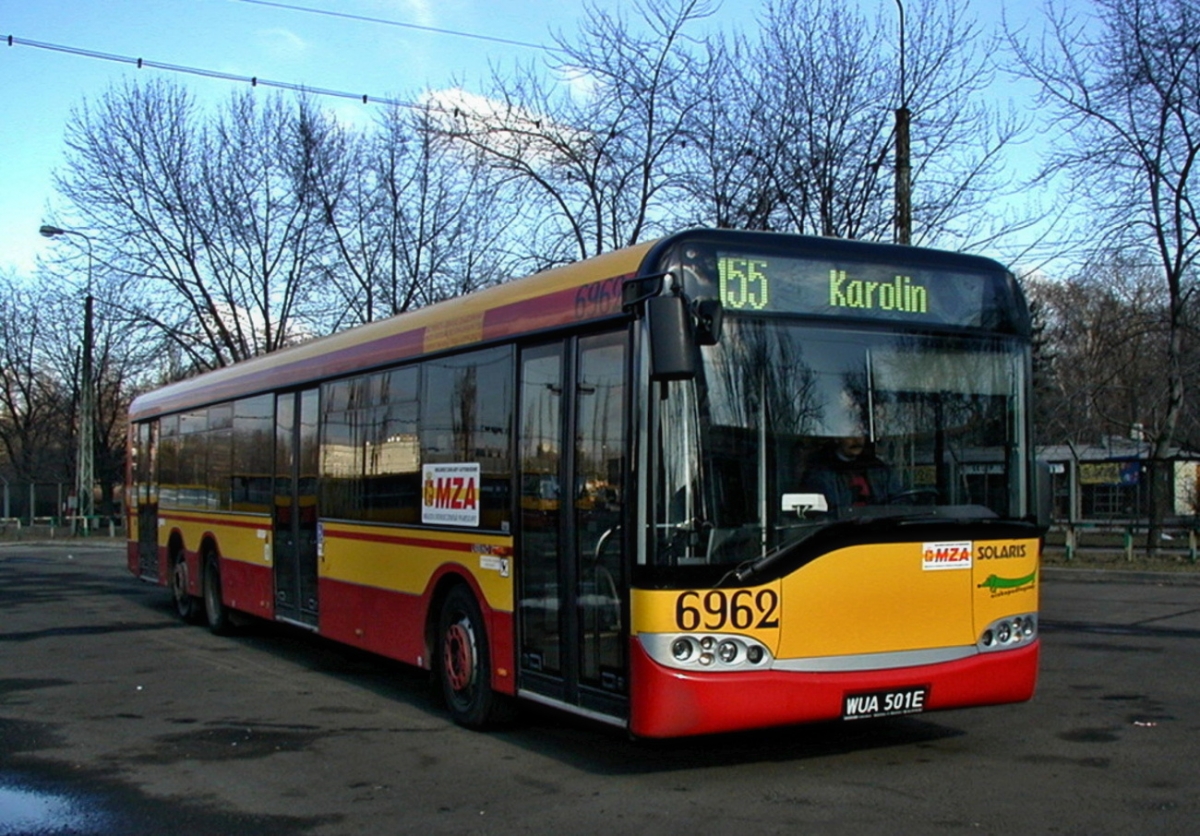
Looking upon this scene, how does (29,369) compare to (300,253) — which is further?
(29,369)

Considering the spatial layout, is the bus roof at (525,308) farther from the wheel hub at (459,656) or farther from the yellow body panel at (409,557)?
the wheel hub at (459,656)

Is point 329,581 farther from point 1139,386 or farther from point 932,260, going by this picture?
point 1139,386

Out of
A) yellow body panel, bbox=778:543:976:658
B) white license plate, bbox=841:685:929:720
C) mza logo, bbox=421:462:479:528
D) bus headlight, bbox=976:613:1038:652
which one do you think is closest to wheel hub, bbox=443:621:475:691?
mza logo, bbox=421:462:479:528

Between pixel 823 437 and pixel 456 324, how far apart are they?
11.7ft

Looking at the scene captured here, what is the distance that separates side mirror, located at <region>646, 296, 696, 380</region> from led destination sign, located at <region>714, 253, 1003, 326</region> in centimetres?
53

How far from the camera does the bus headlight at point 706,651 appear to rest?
22.7 feet

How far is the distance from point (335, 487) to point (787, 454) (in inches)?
232

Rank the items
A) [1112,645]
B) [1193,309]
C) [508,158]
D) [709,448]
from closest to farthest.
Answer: [709,448]
[1112,645]
[508,158]
[1193,309]

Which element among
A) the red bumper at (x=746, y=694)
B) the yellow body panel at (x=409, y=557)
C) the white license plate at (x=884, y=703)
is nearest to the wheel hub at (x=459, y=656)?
the yellow body panel at (x=409, y=557)

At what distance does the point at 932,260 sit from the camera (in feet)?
26.1

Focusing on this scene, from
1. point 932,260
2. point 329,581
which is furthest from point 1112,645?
point 329,581

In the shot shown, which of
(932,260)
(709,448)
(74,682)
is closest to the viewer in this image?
(709,448)

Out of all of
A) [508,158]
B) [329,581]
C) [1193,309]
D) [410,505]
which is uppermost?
[508,158]

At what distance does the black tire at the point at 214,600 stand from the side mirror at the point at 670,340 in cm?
1008
